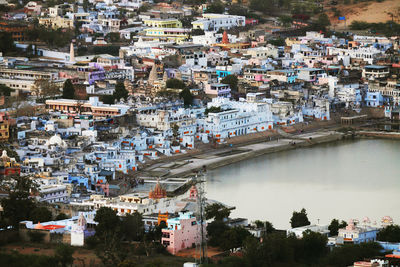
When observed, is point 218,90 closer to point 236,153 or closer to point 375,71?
point 236,153

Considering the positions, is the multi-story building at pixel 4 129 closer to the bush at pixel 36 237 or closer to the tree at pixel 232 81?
the bush at pixel 36 237

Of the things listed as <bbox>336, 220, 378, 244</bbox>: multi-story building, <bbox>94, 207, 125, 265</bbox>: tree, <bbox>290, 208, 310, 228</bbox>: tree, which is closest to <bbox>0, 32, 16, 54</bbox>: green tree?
<bbox>94, 207, 125, 265</bbox>: tree

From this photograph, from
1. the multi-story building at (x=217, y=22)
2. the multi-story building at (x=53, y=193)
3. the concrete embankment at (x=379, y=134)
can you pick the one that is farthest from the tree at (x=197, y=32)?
the multi-story building at (x=53, y=193)

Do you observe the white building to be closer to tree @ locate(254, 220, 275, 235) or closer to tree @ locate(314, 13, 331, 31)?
tree @ locate(254, 220, 275, 235)

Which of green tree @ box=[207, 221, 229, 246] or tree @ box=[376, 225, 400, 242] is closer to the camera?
tree @ box=[376, 225, 400, 242]

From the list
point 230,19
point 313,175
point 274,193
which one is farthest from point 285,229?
point 230,19

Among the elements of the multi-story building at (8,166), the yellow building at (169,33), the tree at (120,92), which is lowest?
the multi-story building at (8,166)

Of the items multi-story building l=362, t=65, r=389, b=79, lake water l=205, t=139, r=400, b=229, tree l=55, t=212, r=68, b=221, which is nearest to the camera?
tree l=55, t=212, r=68, b=221
